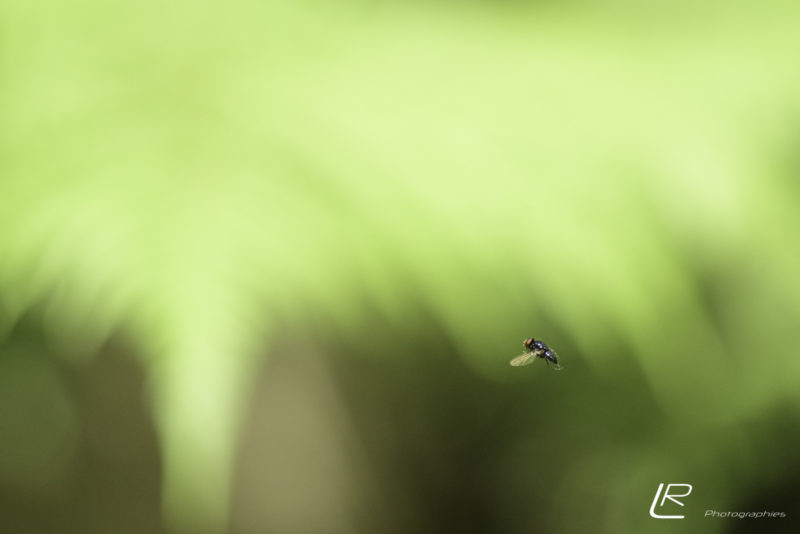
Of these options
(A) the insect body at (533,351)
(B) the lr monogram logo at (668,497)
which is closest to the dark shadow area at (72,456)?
(A) the insect body at (533,351)

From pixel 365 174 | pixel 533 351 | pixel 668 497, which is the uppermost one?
pixel 365 174

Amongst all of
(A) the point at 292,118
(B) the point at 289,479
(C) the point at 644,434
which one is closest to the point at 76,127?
(A) the point at 292,118

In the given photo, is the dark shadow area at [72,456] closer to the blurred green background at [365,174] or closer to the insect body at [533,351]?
the blurred green background at [365,174]

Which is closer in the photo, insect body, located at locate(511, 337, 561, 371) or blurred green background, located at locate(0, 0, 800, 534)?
blurred green background, located at locate(0, 0, 800, 534)

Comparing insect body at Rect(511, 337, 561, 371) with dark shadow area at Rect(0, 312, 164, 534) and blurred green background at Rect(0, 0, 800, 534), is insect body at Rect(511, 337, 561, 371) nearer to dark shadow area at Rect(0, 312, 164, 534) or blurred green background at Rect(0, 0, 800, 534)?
blurred green background at Rect(0, 0, 800, 534)

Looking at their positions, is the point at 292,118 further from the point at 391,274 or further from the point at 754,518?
the point at 754,518

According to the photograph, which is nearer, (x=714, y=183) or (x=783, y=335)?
(x=714, y=183)

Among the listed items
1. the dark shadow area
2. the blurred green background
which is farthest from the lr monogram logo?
the dark shadow area

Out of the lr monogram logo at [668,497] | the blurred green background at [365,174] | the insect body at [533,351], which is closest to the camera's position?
the blurred green background at [365,174]

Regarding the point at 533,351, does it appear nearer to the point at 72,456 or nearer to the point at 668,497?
the point at 668,497

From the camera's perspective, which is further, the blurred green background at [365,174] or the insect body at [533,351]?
the insect body at [533,351]

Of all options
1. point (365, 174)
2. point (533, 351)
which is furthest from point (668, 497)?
point (365, 174)
